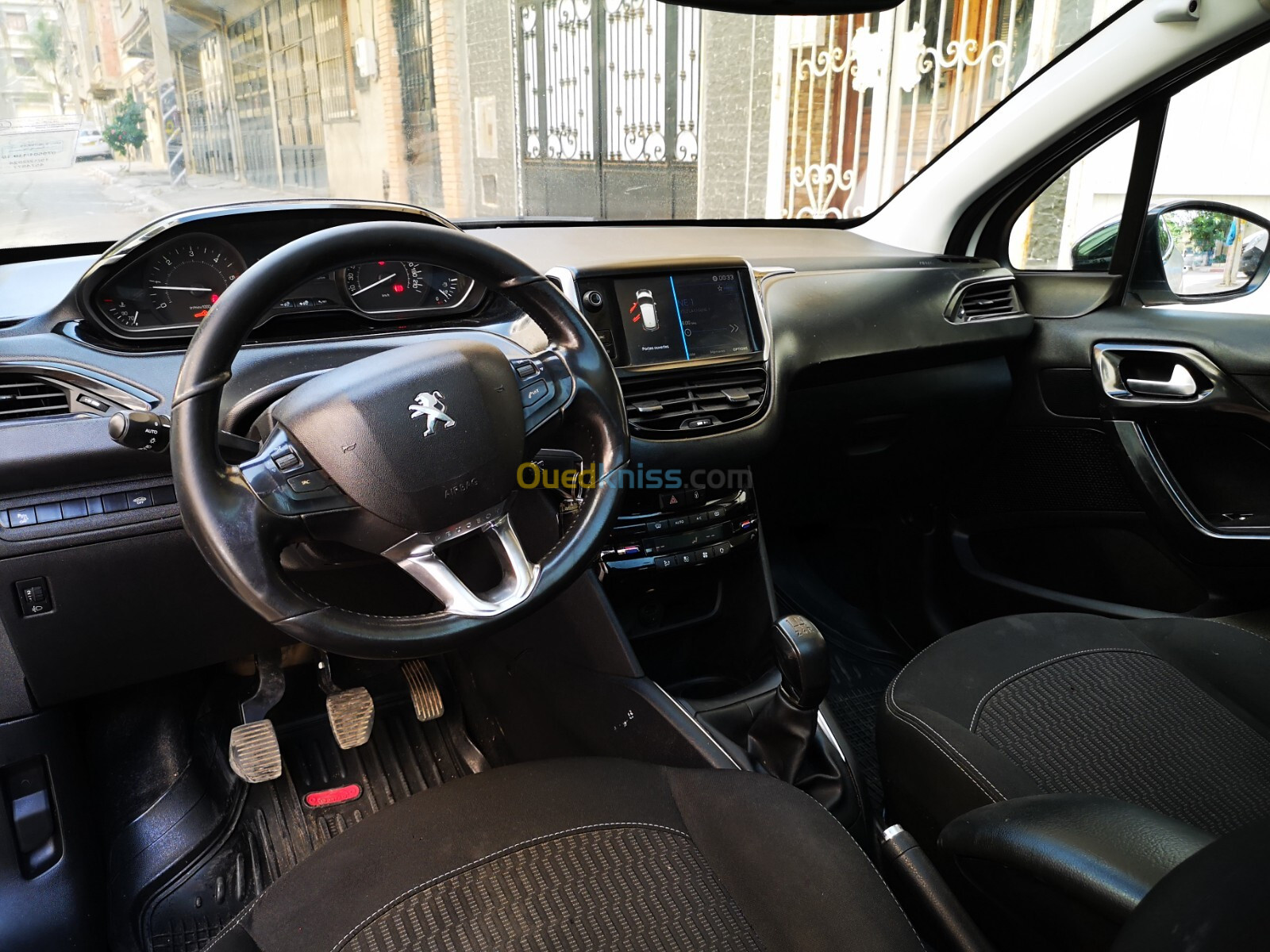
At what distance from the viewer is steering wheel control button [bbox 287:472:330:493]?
44.0 inches

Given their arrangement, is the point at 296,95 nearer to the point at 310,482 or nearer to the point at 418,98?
the point at 418,98

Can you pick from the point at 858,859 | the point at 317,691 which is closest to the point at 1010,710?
the point at 858,859

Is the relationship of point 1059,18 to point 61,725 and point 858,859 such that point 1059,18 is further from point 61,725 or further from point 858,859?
point 61,725

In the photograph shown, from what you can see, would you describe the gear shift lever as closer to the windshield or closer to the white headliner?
the windshield

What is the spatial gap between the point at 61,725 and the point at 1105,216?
2.45 metres

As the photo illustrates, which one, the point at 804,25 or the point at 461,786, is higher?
the point at 804,25

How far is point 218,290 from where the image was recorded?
66.0 inches

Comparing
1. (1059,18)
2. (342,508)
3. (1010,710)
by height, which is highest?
(1059,18)

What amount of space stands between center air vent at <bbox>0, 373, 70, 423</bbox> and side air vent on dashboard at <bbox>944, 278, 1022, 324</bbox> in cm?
177

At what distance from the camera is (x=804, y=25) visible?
4.94 metres

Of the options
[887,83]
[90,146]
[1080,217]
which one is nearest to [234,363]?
[90,146]

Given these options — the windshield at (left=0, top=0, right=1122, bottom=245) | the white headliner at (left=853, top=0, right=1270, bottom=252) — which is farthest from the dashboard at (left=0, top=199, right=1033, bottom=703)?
the white headliner at (left=853, top=0, right=1270, bottom=252)

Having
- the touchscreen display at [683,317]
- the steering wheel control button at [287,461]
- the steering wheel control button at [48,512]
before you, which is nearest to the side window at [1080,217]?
the touchscreen display at [683,317]

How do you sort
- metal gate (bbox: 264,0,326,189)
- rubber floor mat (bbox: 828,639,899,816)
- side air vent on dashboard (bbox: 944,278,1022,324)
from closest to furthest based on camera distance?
rubber floor mat (bbox: 828,639,899,816) < side air vent on dashboard (bbox: 944,278,1022,324) < metal gate (bbox: 264,0,326,189)
